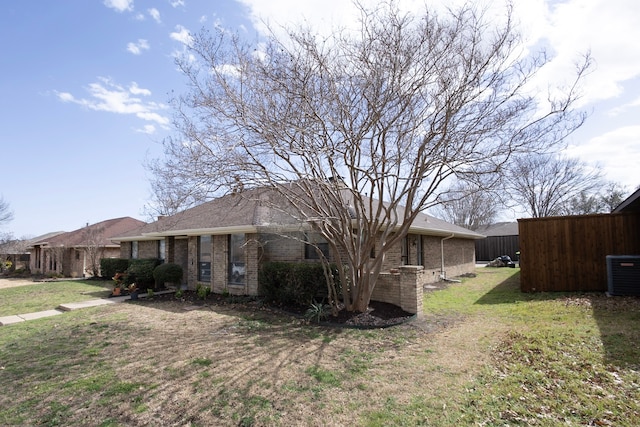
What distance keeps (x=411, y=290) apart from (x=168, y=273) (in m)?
9.56

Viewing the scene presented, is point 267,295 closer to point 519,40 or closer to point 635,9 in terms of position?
point 519,40

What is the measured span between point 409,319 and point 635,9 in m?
7.05

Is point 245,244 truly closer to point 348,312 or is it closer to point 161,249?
point 348,312

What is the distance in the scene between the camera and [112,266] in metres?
19.1

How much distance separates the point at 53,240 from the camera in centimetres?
2688

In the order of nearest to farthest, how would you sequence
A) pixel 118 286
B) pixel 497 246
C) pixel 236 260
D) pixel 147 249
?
pixel 236 260 → pixel 118 286 → pixel 147 249 → pixel 497 246

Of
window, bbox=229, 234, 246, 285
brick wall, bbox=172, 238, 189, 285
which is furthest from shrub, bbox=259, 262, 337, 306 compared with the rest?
brick wall, bbox=172, 238, 189, 285

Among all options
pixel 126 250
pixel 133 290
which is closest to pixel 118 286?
→ pixel 133 290

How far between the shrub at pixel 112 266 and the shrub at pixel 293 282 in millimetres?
11590

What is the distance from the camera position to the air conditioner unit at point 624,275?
909 centimetres

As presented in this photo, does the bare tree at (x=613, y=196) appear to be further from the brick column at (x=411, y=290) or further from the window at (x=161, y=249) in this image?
the window at (x=161, y=249)

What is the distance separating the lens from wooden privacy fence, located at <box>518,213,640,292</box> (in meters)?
10.4

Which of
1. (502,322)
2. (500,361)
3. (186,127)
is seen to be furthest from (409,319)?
(186,127)

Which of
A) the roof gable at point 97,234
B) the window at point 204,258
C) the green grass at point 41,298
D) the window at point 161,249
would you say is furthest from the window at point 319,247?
the roof gable at point 97,234
